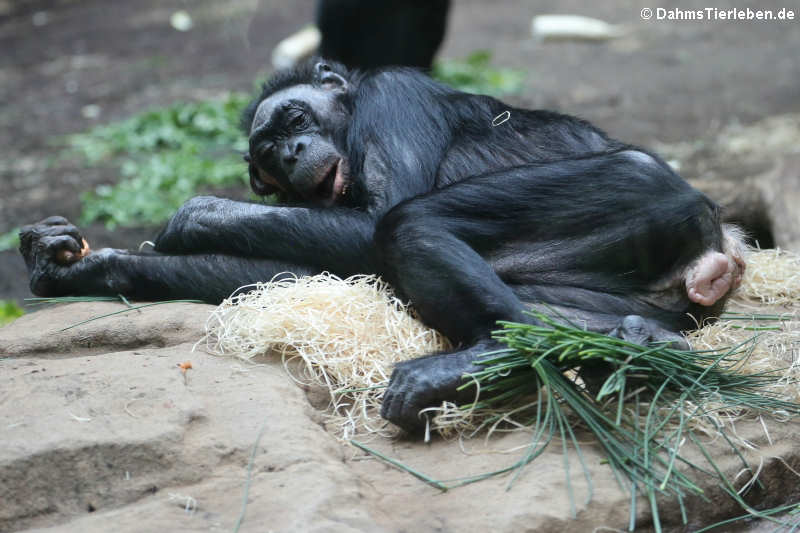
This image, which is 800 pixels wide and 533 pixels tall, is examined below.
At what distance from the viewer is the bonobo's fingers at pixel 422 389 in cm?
289

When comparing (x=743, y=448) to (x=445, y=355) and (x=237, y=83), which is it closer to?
(x=445, y=355)

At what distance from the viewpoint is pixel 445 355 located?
9.90 ft

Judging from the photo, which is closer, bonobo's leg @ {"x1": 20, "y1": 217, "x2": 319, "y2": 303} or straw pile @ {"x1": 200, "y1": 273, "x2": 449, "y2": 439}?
straw pile @ {"x1": 200, "y1": 273, "x2": 449, "y2": 439}

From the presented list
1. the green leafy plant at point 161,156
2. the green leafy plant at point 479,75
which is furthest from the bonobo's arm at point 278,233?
the green leafy plant at point 479,75

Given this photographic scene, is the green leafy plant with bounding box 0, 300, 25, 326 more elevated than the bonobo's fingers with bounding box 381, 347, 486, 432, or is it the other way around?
the bonobo's fingers with bounding box 381, 347, 486, 432

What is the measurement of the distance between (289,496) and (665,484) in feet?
3.52

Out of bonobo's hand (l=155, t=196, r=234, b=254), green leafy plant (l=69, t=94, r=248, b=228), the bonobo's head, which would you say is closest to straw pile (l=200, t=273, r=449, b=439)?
bonobo's hand (l=155, t=196, r=234, b=254)

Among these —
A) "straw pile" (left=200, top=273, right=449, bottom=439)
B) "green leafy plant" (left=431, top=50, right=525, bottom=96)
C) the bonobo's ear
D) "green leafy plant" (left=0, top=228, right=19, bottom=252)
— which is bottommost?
"green leafy plant" (left=0, top=228, right=19, bottom=252)

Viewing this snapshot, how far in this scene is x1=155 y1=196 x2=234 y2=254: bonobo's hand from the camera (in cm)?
393

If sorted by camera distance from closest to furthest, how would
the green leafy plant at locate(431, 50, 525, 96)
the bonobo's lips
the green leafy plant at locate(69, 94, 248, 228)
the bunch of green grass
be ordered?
1. the bunch of green grass
2. the bonobo's lips
3. the green leafy plant at locate(69, 94, 248, 228)
4. the green leafy plant at locate(431, 50, 525, 96)

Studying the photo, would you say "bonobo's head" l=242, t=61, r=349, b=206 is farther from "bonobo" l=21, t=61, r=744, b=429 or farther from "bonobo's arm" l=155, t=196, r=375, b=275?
"bonobo's arm" l=155, t=196, r=375, b=275

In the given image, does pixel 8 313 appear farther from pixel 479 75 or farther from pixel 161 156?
pixel 479 75

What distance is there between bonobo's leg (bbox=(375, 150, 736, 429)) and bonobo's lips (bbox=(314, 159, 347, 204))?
579 millimetres

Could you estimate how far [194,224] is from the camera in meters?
3.97
